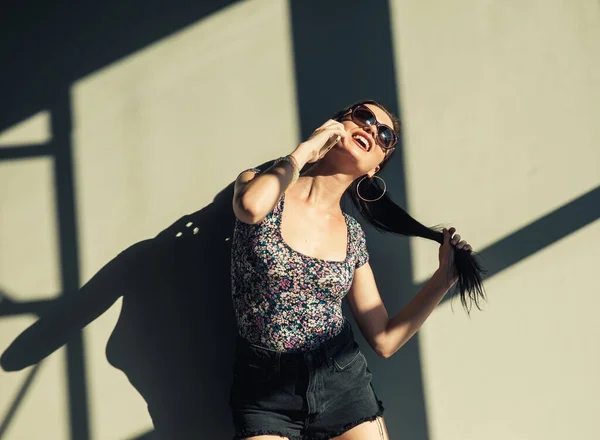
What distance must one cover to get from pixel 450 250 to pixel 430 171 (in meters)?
0.37

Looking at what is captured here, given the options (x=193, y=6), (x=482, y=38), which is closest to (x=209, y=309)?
(x=193, y=6)

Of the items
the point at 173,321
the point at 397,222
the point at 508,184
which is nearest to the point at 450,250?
the point at 397,222

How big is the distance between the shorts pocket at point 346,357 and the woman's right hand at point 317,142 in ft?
2.05

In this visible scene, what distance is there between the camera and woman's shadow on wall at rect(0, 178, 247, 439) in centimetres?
206

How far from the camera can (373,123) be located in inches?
75.8

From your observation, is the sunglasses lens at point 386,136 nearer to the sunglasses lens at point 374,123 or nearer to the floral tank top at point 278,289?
the sunglasses lens at point 374,123

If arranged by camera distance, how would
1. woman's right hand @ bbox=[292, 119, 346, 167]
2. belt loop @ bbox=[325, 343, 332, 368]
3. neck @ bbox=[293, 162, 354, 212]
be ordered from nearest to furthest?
1. woman's right hand @ bbox=[292, 119, 346, 167]
2. belt loop @ bbox=[325, 343, 332, 368]
3. neck @ bbox=[293, 162, 354, 212]

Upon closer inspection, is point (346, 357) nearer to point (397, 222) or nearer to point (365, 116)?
point (397, 222)

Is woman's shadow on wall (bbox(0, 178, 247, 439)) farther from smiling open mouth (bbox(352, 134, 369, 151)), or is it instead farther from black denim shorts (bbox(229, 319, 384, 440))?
smiling open mouth (bbox(352, 134, 369, 151))

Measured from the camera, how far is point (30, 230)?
79.6 inches

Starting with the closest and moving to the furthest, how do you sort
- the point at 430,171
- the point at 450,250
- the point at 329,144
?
the point at 329,144 → the point at 450,250 → the point at 430,171

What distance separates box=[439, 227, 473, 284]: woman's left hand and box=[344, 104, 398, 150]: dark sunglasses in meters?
0.41

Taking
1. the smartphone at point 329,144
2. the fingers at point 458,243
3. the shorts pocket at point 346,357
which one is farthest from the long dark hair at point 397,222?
the shorts pocket at point 346,357

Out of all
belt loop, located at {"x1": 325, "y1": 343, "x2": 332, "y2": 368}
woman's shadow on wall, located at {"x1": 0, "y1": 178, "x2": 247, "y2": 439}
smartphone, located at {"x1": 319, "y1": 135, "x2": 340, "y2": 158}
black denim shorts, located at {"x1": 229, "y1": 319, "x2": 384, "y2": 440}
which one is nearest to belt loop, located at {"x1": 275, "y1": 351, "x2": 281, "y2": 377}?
black denim shorts, located at {"x1": 229, "y1": 319, "x2": 384, "y2": 440}
